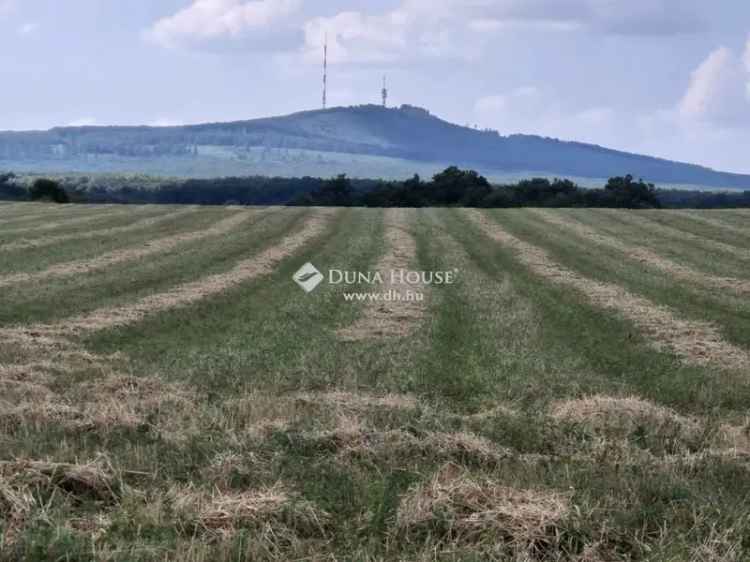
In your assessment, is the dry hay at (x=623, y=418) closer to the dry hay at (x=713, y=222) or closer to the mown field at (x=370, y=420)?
the mown field at (x=370, y=420)

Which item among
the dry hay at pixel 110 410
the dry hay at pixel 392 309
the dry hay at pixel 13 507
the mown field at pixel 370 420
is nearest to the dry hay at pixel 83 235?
the mown field at pixel 370 420

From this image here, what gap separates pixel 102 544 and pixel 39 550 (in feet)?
1.35

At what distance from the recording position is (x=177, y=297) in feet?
57.8

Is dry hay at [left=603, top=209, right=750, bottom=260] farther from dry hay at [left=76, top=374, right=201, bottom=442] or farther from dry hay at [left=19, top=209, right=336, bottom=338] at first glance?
dry hay at [left=76, top=374, right=201, bottom=442]

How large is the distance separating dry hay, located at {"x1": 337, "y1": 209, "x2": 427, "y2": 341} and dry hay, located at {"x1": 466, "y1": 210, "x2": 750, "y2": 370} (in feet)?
12.8

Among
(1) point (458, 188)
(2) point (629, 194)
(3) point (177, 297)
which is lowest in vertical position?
(3) point (177, 297)

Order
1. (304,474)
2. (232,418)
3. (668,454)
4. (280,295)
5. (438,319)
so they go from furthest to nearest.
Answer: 1. (280,295)
2. (438,319)
3. (232,418)
4. (668,454)
5. (304,474)

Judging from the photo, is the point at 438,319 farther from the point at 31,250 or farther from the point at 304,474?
the point at 31,250

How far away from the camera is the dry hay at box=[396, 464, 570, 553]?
6.04 meters

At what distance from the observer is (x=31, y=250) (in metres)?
26.1

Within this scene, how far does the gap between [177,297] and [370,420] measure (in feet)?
32.4

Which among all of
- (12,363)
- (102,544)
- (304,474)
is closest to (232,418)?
(304,474)

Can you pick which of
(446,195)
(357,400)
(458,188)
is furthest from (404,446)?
(458,188)

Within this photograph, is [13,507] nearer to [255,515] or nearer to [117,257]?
[255,515]
